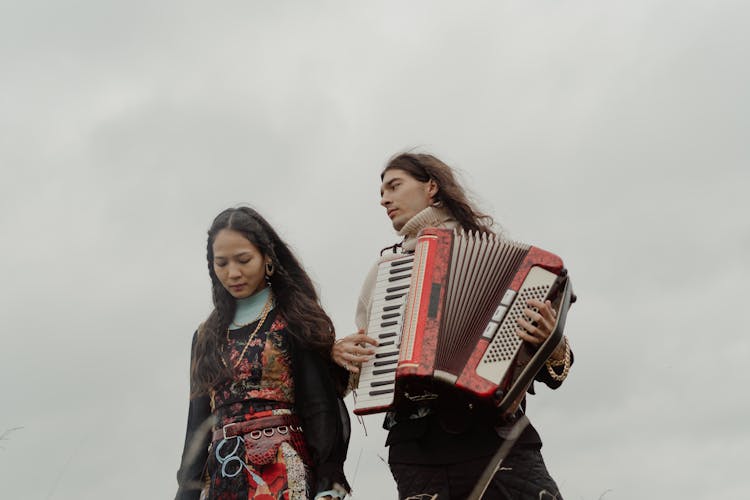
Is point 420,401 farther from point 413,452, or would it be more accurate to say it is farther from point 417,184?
point 417,184

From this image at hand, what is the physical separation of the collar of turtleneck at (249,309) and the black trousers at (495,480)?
3.81 feet

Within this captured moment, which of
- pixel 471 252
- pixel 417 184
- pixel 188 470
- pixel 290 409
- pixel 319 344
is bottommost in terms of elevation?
pixel 188 470

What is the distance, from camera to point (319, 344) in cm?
420

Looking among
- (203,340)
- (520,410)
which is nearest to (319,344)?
(203,340)

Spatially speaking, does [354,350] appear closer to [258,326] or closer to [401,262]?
[401,262]

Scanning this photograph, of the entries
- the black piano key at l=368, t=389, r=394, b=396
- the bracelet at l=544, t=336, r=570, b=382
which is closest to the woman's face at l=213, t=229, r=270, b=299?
the black piano key at l=368, t=389, r=394, b=396

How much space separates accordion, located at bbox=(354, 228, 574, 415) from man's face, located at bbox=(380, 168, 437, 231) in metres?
0.41

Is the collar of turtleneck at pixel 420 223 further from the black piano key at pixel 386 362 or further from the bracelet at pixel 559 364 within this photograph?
the bracelet at pixel 559 364

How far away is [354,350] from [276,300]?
0.75 m

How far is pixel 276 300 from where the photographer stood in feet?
14.6

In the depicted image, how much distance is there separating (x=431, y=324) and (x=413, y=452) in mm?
551

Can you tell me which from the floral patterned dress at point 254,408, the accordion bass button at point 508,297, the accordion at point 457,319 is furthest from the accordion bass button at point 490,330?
the floral patterned dress at point 254,408

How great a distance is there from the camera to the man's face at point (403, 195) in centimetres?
453

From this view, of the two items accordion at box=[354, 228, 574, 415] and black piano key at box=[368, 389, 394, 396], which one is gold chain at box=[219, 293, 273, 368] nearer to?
accordion at box=[354, 228, 574, 415]
